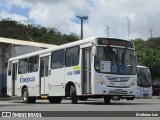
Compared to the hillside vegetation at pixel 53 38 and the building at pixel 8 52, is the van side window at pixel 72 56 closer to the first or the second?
the building at pixel 8 52

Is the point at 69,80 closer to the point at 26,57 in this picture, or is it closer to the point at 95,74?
the point at 95,74

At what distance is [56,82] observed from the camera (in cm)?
2466

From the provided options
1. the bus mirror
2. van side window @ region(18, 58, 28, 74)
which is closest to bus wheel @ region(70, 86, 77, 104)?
the bus mirror

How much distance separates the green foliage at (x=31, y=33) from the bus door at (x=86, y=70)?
57.4 metres

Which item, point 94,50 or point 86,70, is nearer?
point 94,50

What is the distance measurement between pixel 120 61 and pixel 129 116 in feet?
27.9

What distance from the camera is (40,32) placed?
317 feet

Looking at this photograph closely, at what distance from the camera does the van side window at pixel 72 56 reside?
74.5ft

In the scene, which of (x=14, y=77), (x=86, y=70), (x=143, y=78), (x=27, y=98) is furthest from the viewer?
(x=143, y=78)

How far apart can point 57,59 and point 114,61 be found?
14.3 feet

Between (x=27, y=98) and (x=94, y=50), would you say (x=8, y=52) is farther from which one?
(x=94, y=50)

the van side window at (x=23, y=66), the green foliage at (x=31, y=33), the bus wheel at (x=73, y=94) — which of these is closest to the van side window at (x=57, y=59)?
the bus wheel at (x=73, y=94)

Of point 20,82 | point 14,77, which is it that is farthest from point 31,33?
point 20,82

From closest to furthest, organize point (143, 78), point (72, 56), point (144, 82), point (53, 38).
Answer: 1. point (72, 56)
2. point (143, 78)
3. point (144, 82)
4. point (53, 38)
